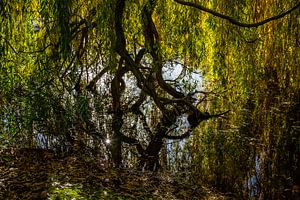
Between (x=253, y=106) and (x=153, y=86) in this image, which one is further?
(x=253, y=106)

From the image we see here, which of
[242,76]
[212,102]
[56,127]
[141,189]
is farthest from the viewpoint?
[212,102]

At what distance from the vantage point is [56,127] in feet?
13.0

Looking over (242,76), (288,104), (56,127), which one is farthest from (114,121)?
(288,104)

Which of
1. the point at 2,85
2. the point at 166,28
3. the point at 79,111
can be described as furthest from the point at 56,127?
the point at 166,28

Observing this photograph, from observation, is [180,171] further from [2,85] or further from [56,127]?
[2,85]

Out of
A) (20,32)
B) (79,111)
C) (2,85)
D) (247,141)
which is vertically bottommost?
(247,141)

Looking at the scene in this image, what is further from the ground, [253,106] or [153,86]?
[153,86]

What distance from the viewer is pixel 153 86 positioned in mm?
5098

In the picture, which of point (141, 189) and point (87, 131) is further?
point (87, 131)

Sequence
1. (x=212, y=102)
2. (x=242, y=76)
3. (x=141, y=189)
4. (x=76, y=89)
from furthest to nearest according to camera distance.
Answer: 1. (x=212, y=102)
2. (x=242, y=76)
3. (x=76, y=89)
4. (x=141, y=189)

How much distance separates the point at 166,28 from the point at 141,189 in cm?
247

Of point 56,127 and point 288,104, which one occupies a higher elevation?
point 288,104

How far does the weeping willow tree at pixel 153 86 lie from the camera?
4031 mm

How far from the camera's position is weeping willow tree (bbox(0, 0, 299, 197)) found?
4.03m
